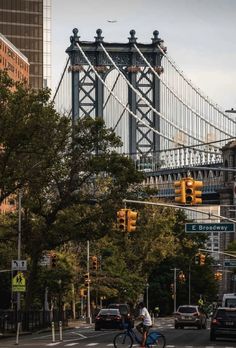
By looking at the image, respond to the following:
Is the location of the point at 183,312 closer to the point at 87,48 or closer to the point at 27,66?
the point at 87,48

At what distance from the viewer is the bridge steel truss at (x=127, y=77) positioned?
592 ft

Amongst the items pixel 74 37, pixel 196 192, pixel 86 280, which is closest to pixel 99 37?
pixel 74 37

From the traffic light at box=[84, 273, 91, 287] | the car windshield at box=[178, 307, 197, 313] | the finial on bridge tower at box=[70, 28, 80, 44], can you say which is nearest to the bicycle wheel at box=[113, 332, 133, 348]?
the car windshield at box=[178, 307, 197, 313]

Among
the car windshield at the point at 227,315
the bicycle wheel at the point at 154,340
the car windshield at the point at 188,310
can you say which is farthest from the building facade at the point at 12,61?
the bicycle wheel at the point at 154,340

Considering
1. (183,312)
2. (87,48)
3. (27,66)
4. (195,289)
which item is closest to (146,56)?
(87,48)

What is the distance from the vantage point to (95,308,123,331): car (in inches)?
2771

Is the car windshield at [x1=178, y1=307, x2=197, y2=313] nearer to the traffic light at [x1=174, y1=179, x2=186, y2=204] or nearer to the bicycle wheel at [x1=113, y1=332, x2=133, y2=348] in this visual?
the bicycle wheel at [x1=113, y1=332, x2=133, y2=348]

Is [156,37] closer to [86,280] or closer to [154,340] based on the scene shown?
[86,280]

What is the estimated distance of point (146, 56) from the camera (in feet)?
608

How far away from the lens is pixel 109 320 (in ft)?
233

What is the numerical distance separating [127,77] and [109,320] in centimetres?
11799

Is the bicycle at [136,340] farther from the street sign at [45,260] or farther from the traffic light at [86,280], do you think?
the traffic light at [86,280]

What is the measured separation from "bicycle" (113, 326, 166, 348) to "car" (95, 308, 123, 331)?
22.7 m

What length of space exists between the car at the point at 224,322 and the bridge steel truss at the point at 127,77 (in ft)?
410
